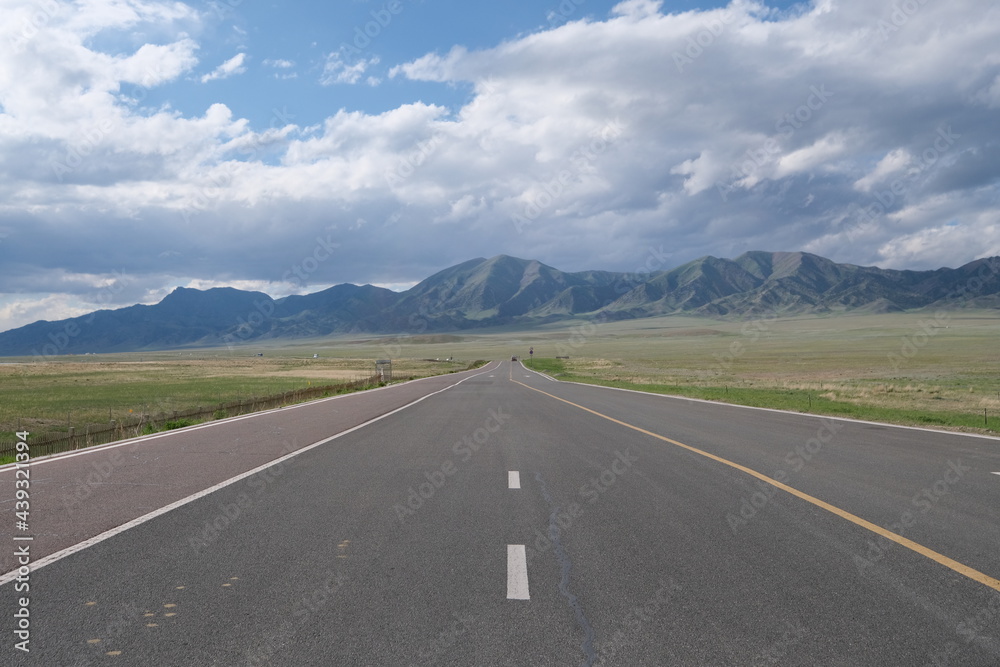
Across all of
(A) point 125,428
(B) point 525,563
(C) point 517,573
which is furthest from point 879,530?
(A) point 125,428

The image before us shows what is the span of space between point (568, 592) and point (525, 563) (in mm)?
828

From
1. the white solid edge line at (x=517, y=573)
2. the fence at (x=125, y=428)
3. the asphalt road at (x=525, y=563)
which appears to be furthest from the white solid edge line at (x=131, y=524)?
the fence at (x=125, y=428)

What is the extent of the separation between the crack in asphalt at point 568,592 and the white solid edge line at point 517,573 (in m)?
0.31

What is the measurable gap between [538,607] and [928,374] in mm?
64871

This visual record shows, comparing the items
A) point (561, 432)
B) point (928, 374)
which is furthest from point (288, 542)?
point (928, 374)

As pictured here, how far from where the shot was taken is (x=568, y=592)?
5.68 meters

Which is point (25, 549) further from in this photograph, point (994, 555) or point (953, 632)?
point (994, 555)

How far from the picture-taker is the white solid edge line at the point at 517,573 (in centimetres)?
562

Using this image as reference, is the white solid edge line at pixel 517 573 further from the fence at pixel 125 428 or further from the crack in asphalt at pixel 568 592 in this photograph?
the fence at pixel 125 428

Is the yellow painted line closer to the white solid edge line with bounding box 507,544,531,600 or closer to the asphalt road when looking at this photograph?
the asphalt road

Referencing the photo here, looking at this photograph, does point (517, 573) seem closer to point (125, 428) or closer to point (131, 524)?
point (131, 524)

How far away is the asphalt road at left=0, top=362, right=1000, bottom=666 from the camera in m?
4.70

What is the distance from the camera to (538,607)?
5332 mm

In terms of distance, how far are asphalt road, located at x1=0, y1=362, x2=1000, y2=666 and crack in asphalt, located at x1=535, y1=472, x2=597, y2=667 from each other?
0.02 meters
